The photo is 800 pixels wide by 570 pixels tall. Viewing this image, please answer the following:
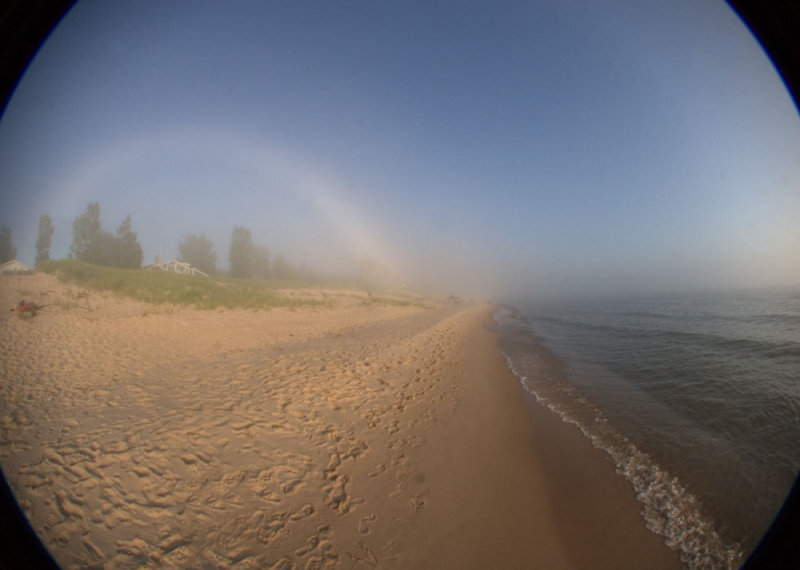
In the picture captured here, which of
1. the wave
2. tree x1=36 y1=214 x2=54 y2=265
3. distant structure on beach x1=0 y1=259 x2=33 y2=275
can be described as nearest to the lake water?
the wave

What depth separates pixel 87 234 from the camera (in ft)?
73.9

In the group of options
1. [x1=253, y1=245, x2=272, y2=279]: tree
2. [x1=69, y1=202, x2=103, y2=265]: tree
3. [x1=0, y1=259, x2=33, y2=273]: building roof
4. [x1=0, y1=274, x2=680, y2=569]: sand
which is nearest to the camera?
[x1=0, y1=274, x2=680, y2=569]: sand

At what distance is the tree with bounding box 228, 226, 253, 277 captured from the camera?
1852 inches

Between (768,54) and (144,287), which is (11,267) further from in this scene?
(768,54)

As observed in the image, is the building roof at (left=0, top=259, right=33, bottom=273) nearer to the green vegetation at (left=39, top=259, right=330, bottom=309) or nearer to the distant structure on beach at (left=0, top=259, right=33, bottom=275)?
the distant structure on beach at (left=0, top=259, right=33, bottom=275)

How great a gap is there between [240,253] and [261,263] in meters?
6.53

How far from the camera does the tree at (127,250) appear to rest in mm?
26141

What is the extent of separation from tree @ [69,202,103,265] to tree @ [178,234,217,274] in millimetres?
20104

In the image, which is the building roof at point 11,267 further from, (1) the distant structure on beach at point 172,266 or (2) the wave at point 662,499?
(1) the distant structure on beach at point 172,266

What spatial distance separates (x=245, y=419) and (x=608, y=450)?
7.95 m

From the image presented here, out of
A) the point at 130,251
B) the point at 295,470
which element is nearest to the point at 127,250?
the point at 130,251

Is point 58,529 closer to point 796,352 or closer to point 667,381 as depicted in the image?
point 667,381

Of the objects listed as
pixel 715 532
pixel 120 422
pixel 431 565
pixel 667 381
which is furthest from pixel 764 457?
pixel 120 422

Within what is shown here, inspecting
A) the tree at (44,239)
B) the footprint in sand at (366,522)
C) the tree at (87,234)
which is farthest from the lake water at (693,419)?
the tree at (87,234)
